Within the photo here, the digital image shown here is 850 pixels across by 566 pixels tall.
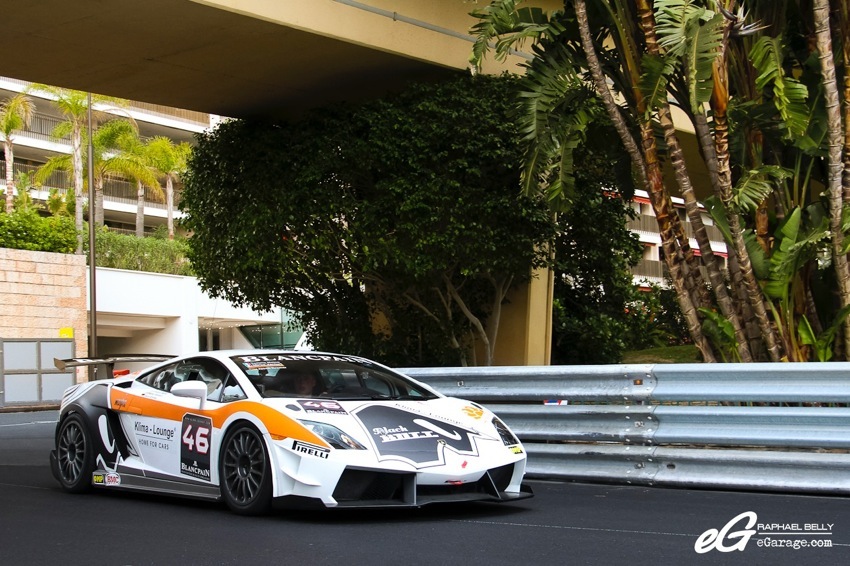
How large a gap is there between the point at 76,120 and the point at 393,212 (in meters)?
39.2

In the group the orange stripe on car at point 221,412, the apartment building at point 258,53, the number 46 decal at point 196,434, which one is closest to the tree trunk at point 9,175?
the apartment building at point 258,53

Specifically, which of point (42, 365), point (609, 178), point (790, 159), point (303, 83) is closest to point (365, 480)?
point (790, 159)

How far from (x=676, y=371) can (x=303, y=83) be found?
325 inches

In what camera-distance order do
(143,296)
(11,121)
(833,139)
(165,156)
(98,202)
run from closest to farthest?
(833,139) → (143,296) → (11,121) → (165,156) → (98,202)

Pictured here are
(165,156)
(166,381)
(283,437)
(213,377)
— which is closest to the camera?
(283,437)

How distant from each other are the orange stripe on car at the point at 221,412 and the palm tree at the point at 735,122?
513cm

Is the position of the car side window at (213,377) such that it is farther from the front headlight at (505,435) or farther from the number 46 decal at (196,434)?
the front headlight at (505,435)

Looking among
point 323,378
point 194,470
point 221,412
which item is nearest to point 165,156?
point 323,378

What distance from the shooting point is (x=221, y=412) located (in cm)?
775

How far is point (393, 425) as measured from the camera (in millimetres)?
7328

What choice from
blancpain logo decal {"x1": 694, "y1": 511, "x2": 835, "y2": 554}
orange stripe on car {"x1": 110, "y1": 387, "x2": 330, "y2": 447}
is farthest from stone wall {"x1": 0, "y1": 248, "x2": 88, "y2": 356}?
blancpain logo decal {"x1": 694, "y1": 511, "x2": 835, "y2": 554}

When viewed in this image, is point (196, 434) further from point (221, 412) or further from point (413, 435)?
point (413, 435)

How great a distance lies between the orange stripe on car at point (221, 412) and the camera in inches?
279

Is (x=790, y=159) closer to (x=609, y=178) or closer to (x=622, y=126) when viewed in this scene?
(x=622, y=126)
